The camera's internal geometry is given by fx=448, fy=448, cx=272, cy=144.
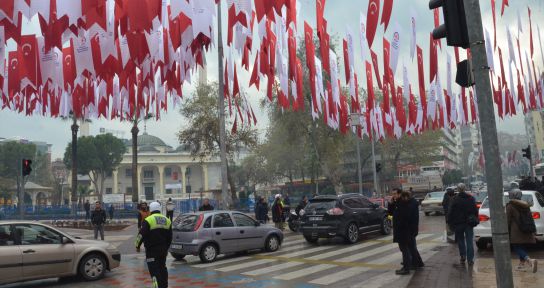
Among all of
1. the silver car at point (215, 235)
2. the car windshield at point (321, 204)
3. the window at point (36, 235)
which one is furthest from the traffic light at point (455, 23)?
the car windshield at point (321, 204)

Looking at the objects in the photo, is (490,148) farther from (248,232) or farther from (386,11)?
(248,232)

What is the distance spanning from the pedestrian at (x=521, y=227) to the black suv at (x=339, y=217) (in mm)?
6676

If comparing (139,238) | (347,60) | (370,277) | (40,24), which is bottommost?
(370,277)

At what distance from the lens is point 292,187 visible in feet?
192

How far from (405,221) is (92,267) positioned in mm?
7317

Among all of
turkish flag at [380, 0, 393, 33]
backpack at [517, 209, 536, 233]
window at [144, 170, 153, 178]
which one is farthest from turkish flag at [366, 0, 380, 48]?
window at [144, 170, 153, 178]

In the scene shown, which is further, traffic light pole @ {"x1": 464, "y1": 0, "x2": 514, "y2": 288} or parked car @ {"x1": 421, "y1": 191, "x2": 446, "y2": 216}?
parked car @ {"x1": 421, "y1": 191, "x2": 446, "y2": 216}

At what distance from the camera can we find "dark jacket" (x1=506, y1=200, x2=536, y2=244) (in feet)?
28.2

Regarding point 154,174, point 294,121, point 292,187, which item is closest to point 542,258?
point 294,121

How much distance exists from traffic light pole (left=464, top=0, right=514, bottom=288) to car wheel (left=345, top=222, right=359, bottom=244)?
34.0ft

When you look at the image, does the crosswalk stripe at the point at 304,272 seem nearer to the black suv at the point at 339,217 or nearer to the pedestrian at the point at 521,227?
→ the black suv at the point at 339,217

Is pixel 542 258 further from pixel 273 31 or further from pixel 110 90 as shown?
pixel 110 90

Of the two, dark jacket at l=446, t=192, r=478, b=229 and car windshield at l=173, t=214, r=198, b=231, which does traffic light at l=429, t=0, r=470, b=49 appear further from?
car windshield at l=173, t=214, r=198, b=231

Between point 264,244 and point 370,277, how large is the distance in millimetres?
5281
